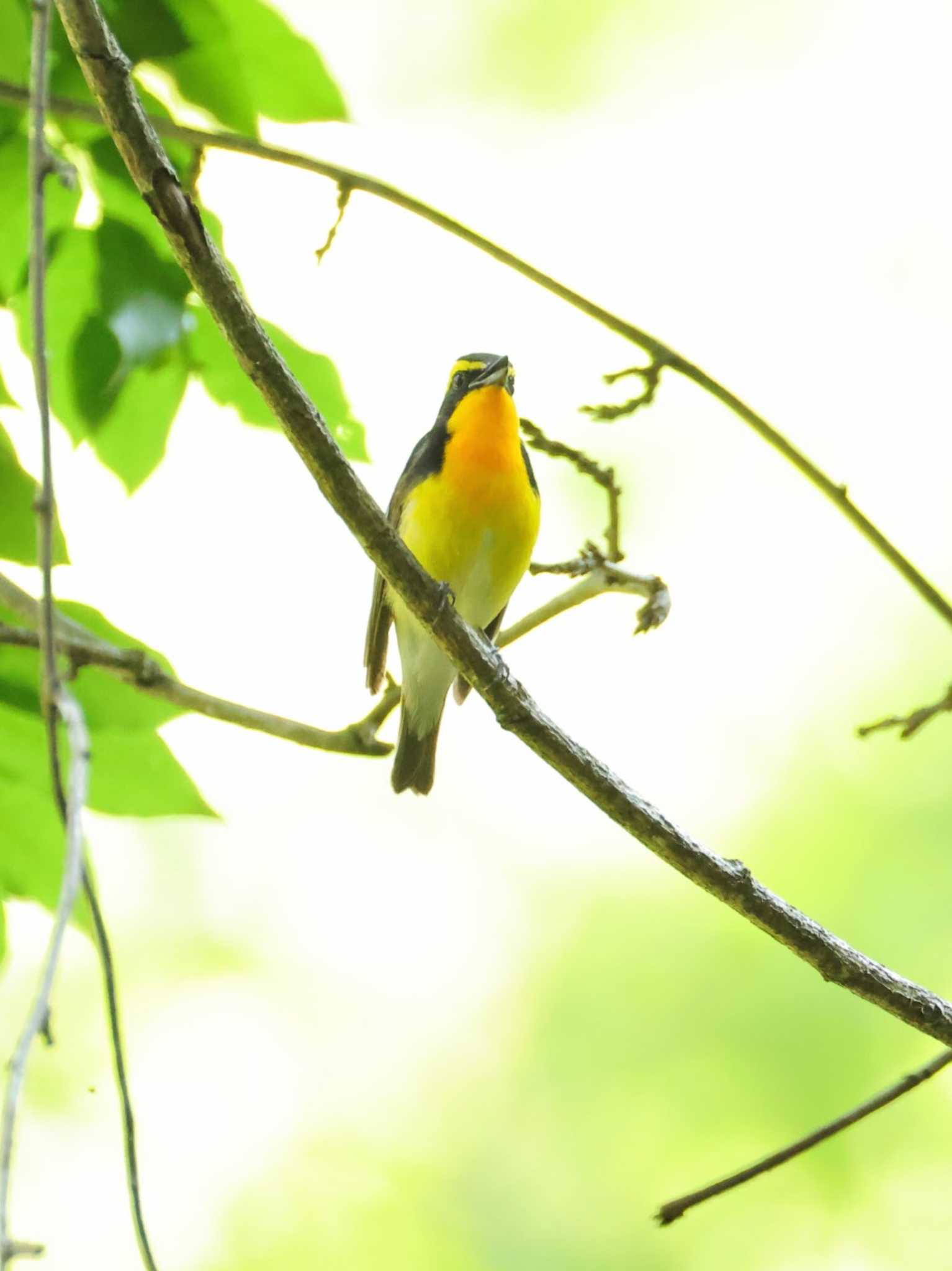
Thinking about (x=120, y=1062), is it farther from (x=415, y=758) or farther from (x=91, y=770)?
(x=415, y=758)

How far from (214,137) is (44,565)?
1.03m

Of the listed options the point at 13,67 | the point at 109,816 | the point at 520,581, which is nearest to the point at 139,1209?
the point at 109,816

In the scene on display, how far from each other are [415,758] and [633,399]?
2.05 meters

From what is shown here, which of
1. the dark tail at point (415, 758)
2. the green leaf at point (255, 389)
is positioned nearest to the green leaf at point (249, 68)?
the green leaf at point (255, 389)

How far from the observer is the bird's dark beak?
3.79 metres

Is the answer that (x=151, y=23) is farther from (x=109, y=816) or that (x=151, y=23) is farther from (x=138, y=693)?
(x=109, y=816)

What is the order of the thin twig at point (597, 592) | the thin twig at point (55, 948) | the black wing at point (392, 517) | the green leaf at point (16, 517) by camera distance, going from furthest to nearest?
the black wing at point (392, 517) → the thin twig at point (597, 592) → the green leaf at point (16, 517) → the thin twig at point (55, 948)

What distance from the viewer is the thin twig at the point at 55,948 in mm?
951

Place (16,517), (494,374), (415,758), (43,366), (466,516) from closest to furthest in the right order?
(43,366) → (16,517) → (466,516) → (494,374) → (415,758)

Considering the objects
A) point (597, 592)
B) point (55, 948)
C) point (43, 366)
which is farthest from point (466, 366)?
point (55, 948)

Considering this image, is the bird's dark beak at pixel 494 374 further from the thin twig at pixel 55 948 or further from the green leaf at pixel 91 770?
the thin twig at pixel 55 948

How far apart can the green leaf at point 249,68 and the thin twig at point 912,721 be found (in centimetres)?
128

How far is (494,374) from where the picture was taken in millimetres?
3803

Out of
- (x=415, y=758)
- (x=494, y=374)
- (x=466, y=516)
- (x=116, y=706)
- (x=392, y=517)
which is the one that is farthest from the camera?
(x=415, y=758)
